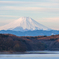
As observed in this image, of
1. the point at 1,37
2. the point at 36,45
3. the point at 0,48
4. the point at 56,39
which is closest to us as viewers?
the point at 0,48

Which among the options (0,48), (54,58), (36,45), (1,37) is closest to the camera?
(54,58)

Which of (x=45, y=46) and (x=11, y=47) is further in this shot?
(x=45, y=46)

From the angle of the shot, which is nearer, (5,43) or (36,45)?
(5,43)

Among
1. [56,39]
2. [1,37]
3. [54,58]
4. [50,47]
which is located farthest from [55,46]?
[54,58]

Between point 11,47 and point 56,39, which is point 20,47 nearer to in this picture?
point 11,47

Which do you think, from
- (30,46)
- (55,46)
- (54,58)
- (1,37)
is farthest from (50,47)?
(54,58)

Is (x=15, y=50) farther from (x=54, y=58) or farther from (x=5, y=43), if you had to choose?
(x=54, y=58)

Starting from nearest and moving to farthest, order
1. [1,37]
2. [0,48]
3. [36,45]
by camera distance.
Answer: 1. [0,48]
2. [1,37]
3. [36,45]

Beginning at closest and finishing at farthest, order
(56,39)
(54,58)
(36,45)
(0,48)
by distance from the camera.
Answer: (54,58), (0,48), (36,45), (56,39)

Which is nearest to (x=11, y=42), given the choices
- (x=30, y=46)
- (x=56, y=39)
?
(x=30, y=46)
